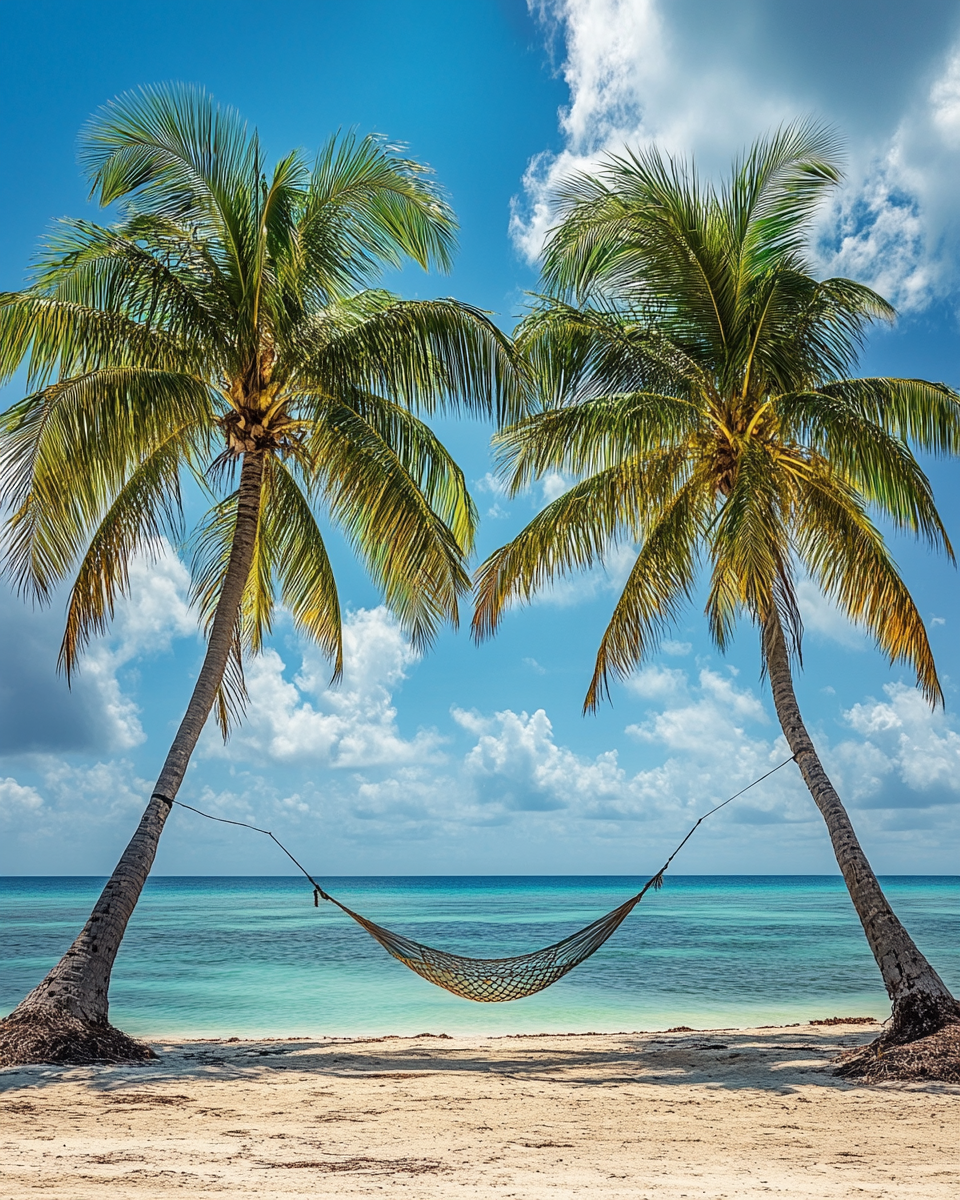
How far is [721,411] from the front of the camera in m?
5.97

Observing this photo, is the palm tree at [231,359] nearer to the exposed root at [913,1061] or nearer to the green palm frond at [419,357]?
the green palm frond at [419,357]

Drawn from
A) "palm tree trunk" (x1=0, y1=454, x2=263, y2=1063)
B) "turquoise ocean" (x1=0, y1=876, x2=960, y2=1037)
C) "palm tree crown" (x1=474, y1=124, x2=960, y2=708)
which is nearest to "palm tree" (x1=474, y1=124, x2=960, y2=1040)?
"palm tree crown" (x1=474, y1=124, x2=960, y2=708)

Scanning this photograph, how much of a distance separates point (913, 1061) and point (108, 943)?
3794 millimetres

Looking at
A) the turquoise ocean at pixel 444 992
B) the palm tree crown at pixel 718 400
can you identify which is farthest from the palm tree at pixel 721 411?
the turquoise ocean at pixel 444 992

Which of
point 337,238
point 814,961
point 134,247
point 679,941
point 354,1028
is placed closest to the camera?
point 134,247

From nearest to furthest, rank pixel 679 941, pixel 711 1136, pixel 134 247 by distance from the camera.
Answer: pixel 711 1136, pixel 134 247, pixel 679 941

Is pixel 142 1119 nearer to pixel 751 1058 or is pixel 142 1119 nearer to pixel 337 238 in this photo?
pixel 751 1058

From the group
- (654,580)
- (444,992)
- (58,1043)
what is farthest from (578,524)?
(444,992)

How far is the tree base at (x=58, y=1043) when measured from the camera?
434 centimetres

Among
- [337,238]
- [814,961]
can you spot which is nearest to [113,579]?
[337,238]

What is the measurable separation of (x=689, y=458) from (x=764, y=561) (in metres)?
1.50

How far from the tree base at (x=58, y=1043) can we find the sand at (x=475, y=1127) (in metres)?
0.15

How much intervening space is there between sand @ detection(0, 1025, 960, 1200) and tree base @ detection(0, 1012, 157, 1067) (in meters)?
0.15

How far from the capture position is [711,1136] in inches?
136
